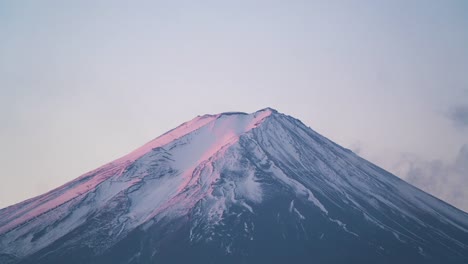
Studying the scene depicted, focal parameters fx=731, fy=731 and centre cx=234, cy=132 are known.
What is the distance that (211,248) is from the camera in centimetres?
9031

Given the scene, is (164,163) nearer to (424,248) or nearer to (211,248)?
(211,248)

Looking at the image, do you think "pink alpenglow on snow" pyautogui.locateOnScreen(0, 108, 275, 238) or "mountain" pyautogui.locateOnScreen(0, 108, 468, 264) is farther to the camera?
"pink alpenglow on snow" pyautogui.locateOnScreen(0, 108, 275, 238)

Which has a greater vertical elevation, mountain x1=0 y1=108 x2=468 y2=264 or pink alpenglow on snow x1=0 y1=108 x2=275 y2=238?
pink alpenglow on snow x1=0 y1=108 x2=275 y2=238

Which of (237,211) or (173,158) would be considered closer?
(237,211)

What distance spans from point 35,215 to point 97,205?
9507 millimetres

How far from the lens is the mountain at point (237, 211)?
91250 millimetres

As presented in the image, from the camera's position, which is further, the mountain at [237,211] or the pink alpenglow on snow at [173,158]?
the pink alpenglow on snow at [173,158]

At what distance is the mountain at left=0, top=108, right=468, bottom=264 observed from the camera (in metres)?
91.2

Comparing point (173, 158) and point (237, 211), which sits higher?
point (173, 158)

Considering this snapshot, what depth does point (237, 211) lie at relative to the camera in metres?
97.5

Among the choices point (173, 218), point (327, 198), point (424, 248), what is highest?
point (173, 218)

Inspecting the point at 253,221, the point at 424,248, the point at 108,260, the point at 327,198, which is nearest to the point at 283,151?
the point at 327,198

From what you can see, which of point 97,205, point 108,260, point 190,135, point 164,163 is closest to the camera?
point 108,260

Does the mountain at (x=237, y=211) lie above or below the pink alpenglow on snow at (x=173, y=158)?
below
